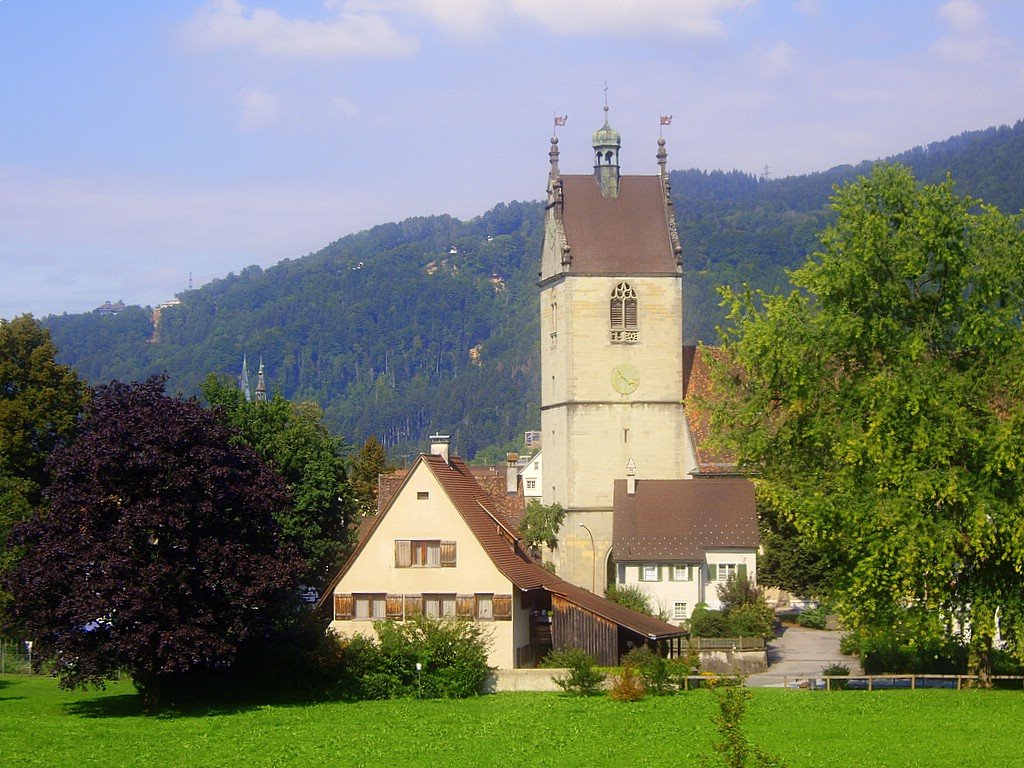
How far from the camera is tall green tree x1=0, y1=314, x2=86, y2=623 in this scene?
56.5 m

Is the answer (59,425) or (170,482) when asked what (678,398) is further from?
(170,482)

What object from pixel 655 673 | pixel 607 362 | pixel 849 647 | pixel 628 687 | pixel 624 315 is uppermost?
pixel 624 315

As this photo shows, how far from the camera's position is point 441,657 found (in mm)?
43188

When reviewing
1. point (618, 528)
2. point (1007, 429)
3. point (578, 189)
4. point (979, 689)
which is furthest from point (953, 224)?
point (578, 189)

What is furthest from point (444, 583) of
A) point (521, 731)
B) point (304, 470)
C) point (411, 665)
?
point (521, 731)

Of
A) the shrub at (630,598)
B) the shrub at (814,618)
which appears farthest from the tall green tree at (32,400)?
the shrub at (814,618)

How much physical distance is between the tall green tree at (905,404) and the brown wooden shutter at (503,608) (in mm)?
11017

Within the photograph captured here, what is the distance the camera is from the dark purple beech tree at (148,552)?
37.3 metres

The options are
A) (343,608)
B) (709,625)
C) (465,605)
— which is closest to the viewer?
(465,605)

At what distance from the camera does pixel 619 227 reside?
223 ft

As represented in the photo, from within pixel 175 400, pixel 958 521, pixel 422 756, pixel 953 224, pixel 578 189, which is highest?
pixel 578 189

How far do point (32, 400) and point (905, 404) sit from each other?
3400 centimetres

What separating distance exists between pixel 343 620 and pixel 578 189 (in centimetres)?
2719

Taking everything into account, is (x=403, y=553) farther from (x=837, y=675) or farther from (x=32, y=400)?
(x=32, y=400)
